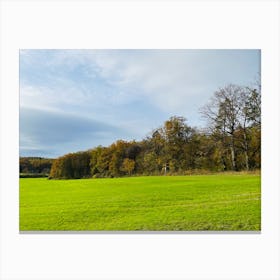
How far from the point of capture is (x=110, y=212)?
4766 mm

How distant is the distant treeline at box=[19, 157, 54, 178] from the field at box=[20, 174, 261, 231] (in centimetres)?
8

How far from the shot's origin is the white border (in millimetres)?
4562

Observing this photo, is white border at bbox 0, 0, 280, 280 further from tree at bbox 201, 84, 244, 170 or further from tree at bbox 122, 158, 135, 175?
tree at bbox 122, 158, 135, 175

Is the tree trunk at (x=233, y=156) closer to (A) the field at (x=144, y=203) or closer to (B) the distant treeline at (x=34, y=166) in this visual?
(A) the field at (x=144, y=203)

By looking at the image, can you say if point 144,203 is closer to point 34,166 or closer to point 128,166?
point 128,166

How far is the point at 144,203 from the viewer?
4.81 meters

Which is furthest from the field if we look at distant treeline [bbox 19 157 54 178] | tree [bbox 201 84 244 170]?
tree [bbox 201 84 244 170]

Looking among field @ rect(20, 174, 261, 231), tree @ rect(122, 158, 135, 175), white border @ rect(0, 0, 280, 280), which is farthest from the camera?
tree @ rect(122, 158, 135, 175)
